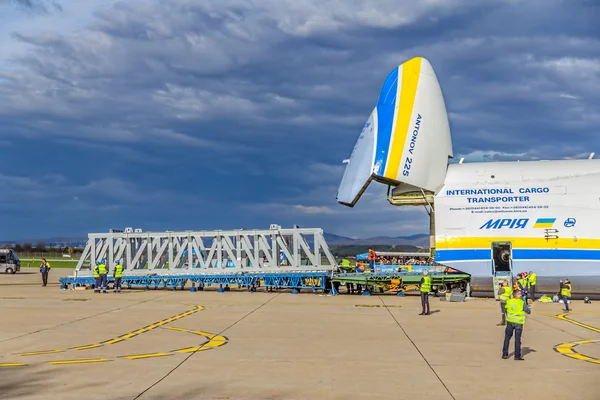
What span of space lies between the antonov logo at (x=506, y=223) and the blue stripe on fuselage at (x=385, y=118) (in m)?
5.45

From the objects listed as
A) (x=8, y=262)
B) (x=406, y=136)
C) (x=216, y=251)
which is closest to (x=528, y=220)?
(x=406, y=136)

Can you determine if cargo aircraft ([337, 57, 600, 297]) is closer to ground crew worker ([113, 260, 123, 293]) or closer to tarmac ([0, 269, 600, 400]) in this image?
tarmac ([0, 269, 600, 400])

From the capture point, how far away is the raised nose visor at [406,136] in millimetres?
26797

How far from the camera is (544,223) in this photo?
86.3ft

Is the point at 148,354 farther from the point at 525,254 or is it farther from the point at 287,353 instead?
the point at 525,254

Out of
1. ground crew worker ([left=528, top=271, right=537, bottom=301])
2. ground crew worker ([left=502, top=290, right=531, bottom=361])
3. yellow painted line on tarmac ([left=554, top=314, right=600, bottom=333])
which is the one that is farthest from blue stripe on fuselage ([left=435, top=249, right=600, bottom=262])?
ground crew worker ([left=502, top=290, right=531, bottom=361])

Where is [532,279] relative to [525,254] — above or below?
below

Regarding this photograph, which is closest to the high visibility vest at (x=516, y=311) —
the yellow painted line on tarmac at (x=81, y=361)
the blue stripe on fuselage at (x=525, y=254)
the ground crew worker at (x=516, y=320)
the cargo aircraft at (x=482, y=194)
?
the ground crew worker at (x=516, y=320)

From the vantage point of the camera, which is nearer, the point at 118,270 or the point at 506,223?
the point at 506,223

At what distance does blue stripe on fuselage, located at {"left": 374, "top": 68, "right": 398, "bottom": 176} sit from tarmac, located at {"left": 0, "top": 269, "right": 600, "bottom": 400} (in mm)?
7410

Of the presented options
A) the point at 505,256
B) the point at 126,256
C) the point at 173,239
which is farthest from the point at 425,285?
the point at 126,256

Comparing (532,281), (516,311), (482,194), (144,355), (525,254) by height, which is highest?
(482,194)

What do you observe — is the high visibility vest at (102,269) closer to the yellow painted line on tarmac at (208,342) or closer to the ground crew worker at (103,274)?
the ground crew worker at (103,274)

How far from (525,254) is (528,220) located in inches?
60.0
